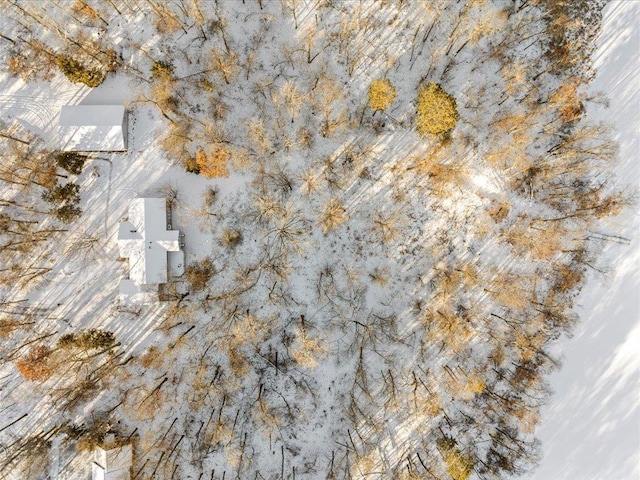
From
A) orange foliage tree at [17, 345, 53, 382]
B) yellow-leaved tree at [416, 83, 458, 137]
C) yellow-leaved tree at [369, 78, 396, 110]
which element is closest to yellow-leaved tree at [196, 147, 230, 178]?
yellow-leaved tree at [369, 78, 396, 110]

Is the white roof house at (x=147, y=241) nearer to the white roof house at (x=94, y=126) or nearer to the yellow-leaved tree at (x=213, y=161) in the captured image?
the yellow-leaved tree at (x=213, y=161)

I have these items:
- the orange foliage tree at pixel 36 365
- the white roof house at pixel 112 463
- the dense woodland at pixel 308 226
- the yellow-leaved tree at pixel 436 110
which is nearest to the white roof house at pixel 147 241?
the dense woodland at pixel 308 226

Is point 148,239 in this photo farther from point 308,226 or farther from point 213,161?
point 308,226

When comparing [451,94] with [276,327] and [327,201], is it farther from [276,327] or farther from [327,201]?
[276,327]

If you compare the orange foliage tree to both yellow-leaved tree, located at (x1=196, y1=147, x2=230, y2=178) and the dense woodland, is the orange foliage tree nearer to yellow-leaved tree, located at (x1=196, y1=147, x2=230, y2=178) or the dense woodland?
the dense woodland

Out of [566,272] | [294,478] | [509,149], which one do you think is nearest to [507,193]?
[509,149]
